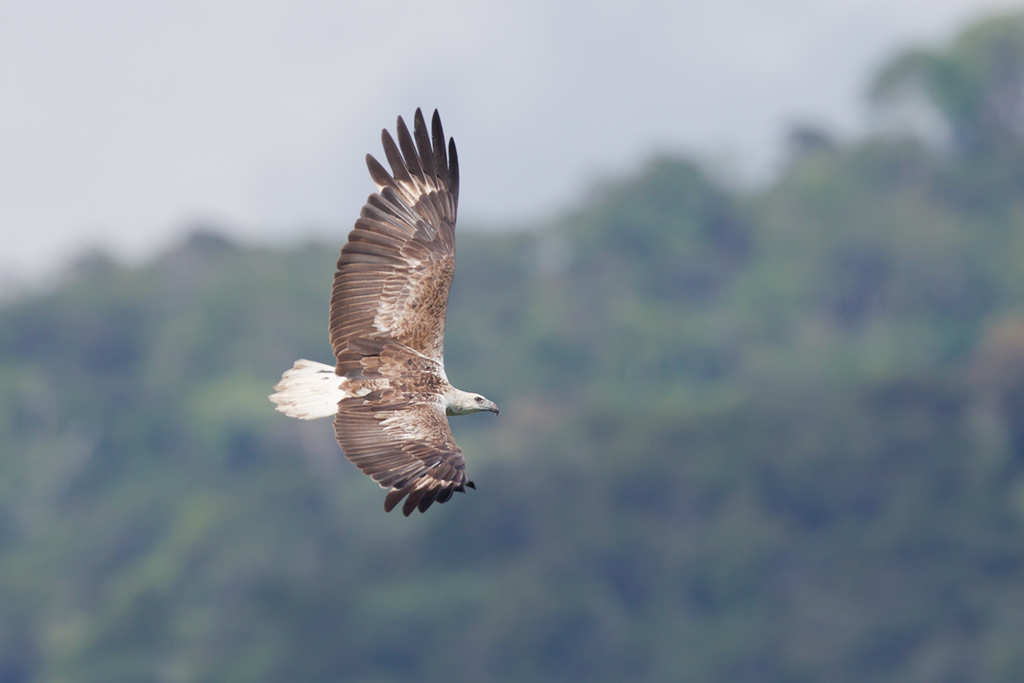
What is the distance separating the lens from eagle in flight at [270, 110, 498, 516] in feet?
48.3

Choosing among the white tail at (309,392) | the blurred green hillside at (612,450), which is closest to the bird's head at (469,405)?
the white tail at (309,392)

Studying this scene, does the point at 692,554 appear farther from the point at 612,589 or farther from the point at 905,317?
the point at 905,317

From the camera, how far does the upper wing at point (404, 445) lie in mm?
14047

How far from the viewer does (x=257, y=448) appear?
81.9m

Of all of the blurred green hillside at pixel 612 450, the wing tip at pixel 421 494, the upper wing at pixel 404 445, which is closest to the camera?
the wing tip at pixel 421 494

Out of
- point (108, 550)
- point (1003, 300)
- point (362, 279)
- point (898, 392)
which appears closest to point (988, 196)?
point (1003, 300)

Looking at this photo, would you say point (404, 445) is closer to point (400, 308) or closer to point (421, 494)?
point (421, 494)

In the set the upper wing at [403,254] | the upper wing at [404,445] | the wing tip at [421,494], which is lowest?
the wing tip at [421,494]

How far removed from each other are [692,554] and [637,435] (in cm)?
635

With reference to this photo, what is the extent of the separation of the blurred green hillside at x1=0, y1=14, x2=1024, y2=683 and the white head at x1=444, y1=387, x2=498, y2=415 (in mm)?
Answer: 44625

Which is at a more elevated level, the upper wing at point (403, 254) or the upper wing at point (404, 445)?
the upper wing at point (403, 254)

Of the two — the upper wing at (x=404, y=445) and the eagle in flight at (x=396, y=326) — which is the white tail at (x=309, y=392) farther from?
the upper wing at (x=404, y=445)

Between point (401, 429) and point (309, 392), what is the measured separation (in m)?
1.07

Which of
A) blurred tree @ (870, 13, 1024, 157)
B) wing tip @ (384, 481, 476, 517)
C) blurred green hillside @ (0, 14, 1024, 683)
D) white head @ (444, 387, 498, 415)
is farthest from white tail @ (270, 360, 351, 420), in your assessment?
blurred tree @ (870, 13, 1024, 157)
